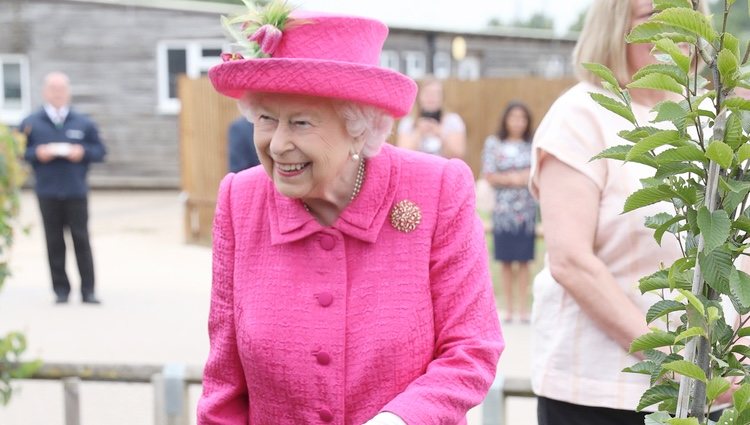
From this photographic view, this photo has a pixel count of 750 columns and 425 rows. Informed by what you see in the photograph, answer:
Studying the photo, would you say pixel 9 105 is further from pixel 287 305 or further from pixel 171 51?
pixel 287 305

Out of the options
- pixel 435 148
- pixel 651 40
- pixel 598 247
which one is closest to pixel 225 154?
pixel 435 148

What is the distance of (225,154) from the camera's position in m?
14.1

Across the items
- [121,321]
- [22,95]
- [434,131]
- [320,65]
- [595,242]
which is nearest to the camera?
[320,65]

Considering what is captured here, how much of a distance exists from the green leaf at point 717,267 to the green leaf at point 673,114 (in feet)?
0.57

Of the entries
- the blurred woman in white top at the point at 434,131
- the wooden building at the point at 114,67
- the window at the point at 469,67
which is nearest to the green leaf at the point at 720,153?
the blurred woman in white top at the point at 434,131

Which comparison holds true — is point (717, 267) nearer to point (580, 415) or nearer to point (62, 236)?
point (580, 415)

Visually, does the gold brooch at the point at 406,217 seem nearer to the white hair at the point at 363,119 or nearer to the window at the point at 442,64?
the white hair at the point at 363,119

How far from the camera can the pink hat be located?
83.9 inches

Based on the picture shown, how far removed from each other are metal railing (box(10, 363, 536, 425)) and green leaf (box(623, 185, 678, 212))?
2.49 m

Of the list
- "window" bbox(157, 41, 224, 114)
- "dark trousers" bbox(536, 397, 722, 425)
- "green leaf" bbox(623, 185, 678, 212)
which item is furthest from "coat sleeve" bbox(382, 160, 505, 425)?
"window" bbox(157, 41, 224, 114)

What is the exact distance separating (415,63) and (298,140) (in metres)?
23.2

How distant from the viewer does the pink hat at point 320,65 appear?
2131 millimetres

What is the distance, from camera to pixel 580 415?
107 inches

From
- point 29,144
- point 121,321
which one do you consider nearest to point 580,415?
point 121,321
